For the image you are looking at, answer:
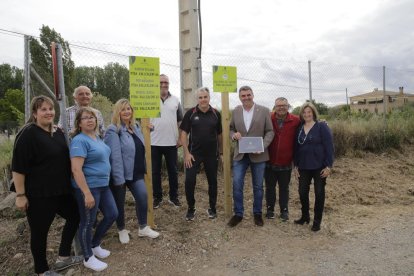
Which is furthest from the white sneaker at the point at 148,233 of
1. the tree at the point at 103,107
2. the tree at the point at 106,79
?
the tree at the point at 106,79

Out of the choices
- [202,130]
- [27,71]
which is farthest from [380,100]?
[27,71]

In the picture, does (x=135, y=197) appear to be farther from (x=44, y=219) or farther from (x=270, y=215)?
(x=270, y=215)

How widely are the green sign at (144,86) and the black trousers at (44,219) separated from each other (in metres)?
1.46

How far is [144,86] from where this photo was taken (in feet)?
15.0

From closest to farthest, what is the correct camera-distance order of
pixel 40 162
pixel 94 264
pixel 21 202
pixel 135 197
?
pixel 21 202, pixel 40 162, pixel 94 264, pixel 135 197

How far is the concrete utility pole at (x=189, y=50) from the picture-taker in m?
6.41

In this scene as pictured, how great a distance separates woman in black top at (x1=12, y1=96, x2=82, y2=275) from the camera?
3209 mm

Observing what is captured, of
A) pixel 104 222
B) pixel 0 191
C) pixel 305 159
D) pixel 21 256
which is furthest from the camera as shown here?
pixel 0 191

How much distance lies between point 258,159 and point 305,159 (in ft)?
2.17

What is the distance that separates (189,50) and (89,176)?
373cm

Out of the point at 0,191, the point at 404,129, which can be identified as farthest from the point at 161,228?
the point at 404,129

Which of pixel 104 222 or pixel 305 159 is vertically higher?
pixel 305 159

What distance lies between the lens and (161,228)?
16.0 ft

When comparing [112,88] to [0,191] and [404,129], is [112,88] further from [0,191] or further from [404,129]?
[404,129]
